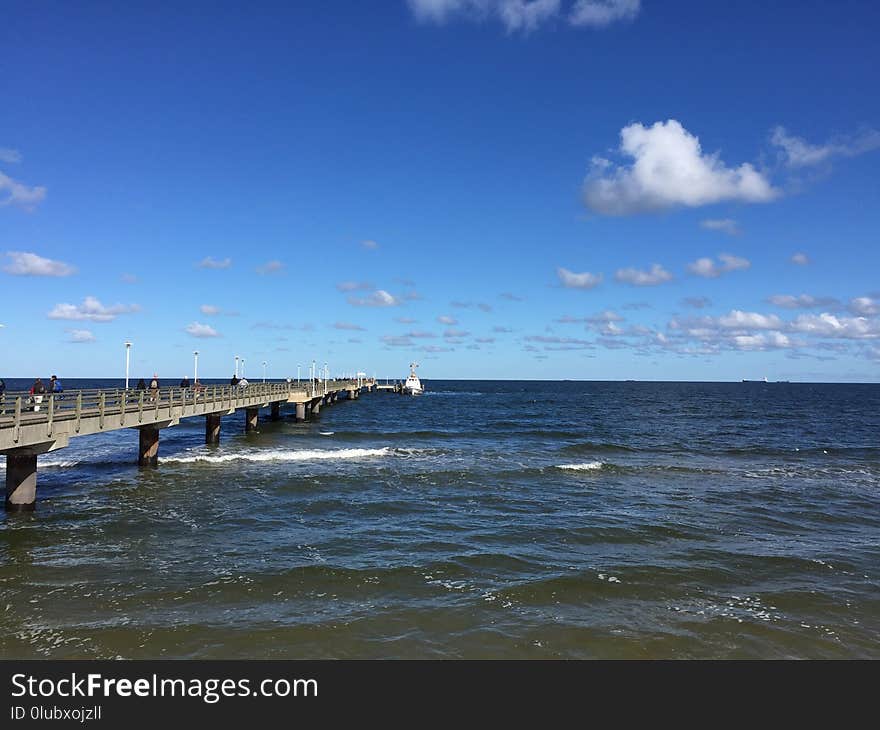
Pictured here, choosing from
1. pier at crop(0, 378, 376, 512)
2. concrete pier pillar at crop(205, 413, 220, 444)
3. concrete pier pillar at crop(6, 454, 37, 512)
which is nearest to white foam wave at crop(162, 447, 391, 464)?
pier at crop(0, 378, 376, 512)

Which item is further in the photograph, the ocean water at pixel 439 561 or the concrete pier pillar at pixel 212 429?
the concrete pier pillar at pixel 212 429

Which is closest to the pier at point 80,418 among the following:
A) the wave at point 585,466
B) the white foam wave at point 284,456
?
the white foam wave at point 284,456

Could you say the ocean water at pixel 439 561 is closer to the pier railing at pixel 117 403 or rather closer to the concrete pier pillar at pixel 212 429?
the pier railing at pixel 117 403

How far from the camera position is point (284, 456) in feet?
107

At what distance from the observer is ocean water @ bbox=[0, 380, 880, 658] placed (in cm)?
977

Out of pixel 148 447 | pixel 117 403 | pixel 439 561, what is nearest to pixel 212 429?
pixel 148 447

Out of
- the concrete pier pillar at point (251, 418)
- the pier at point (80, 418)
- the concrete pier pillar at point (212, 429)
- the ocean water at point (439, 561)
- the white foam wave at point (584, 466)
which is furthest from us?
the concrete pier pillar at point (251, 418)

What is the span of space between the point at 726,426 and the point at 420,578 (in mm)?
54995

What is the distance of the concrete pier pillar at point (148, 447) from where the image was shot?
28.3 metres

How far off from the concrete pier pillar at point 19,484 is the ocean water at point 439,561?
839 mm

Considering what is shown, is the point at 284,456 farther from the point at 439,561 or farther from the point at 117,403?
the point at 439,561

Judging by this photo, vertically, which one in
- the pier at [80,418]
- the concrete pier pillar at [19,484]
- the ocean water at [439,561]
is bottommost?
the ocean water at [439,561]
